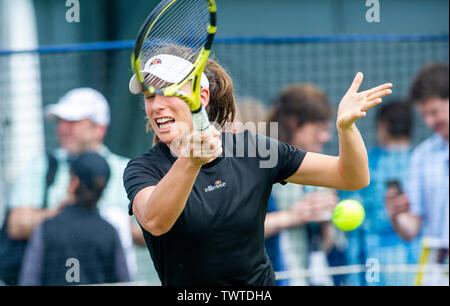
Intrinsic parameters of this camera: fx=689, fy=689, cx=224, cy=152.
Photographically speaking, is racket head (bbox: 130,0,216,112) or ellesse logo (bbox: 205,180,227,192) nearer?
racket head (bbox: 130,0,216,112)

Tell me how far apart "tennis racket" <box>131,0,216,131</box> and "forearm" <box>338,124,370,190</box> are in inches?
24.3

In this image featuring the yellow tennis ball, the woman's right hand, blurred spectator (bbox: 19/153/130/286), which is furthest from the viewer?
blurred spectator (bbox: 19/153/130/286)

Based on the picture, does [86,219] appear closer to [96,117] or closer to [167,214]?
[96,117]

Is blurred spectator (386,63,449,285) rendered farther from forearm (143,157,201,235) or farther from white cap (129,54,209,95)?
forearm (143,157,201,235)

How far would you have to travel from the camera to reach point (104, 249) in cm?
476

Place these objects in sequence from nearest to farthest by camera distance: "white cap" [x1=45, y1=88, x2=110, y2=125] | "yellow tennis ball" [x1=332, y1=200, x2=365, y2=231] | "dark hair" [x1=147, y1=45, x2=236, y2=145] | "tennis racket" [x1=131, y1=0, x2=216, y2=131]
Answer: "tennis racket" [x1=131, y1=0, x2=216, y2=131] < "dark hair" [x1=147, y1=45, x2=236, y2=145] < "yellow tennis ball" [x1=332, y1=200, x2=365, y2=231] < "white cap" [x1=45, y1=88, x2=110, y2=125]

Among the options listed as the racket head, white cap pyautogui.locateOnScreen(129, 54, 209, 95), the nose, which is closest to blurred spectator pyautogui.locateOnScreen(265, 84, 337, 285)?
the racket head

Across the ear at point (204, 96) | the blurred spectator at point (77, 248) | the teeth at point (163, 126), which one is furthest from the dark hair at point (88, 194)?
the teeth at point (163, 126)

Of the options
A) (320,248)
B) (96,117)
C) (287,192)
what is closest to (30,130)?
(96,117)

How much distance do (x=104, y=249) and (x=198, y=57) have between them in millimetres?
2441

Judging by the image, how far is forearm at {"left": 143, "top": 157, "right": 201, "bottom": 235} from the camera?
2.36m

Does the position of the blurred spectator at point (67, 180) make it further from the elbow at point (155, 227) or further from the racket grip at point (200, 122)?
the racket grip at point (200, 122)

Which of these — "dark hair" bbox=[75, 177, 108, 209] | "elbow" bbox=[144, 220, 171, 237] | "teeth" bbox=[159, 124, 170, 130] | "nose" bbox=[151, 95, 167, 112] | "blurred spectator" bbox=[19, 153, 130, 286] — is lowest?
"blurred spectator" bbox=[19, 153, 130, 286]

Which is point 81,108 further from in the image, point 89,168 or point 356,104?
point 356,104
